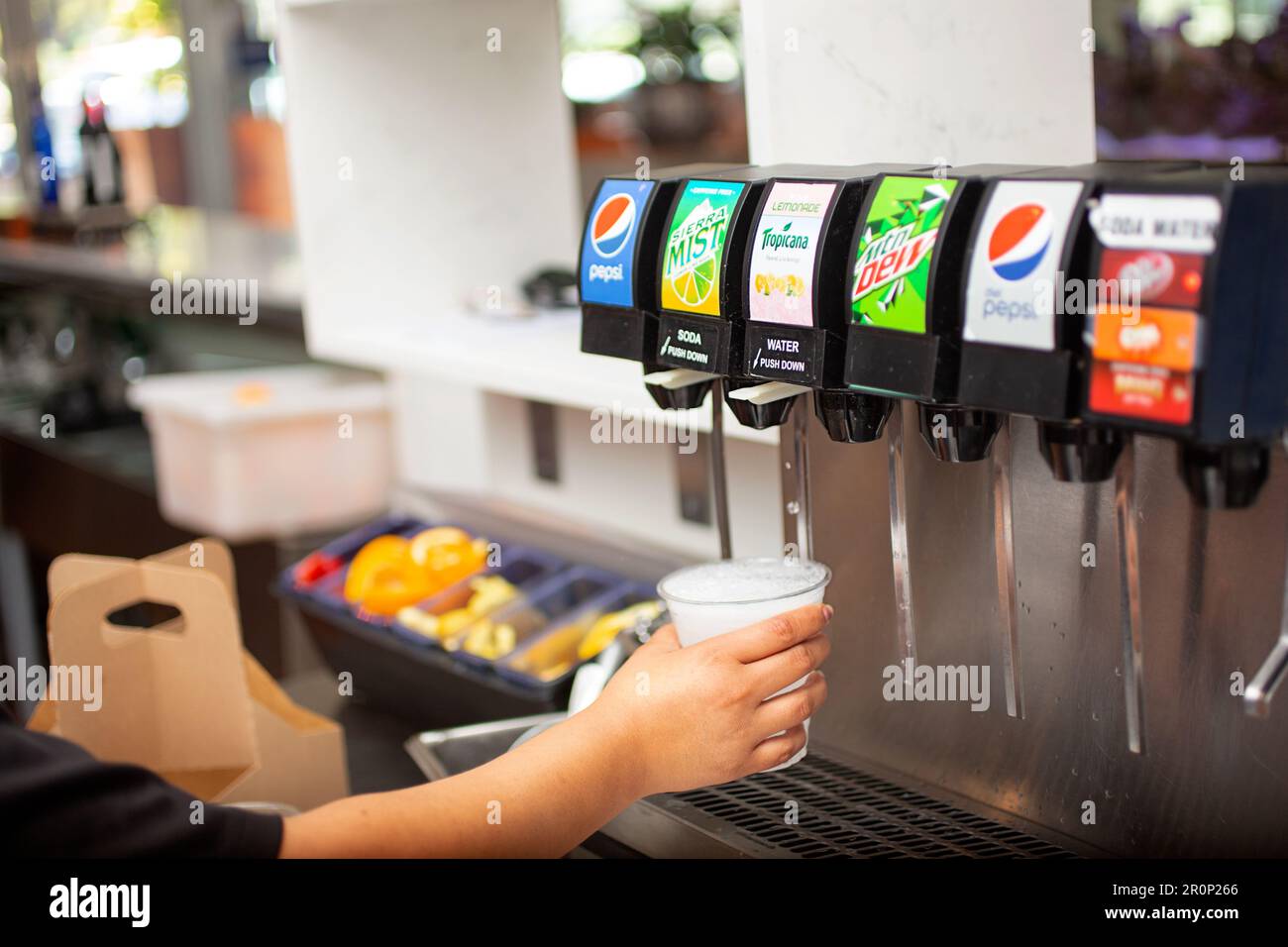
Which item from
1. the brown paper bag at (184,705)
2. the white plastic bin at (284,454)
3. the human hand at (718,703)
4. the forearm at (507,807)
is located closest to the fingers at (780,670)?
the human hand at (718,703)

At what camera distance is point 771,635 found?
945 millimetres

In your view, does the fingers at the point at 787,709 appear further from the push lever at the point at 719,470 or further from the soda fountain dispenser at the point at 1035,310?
the soda fountain dispenser at the point at 1035,310

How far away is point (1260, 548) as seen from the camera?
0.90m

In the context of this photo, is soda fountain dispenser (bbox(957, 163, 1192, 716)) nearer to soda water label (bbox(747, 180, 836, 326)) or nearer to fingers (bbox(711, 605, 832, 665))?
soda water label (bbox(747, 180, 836, 326))

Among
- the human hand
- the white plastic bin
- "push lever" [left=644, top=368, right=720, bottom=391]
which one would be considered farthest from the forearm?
the white plastic bin

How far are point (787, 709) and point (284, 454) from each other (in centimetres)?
146

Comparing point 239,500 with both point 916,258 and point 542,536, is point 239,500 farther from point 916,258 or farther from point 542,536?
point 916,258

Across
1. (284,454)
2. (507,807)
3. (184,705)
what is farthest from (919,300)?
(284,454)

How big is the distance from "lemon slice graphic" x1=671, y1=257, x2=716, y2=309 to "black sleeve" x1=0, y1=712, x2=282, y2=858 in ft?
1.48

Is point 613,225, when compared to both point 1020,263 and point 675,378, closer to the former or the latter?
point 675,378

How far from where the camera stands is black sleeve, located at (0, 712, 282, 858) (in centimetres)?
81

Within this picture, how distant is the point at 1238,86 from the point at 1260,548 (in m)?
1.91

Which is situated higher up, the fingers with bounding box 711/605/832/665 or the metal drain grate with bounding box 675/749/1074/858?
the fingers with bounding box 711/605/832/665
